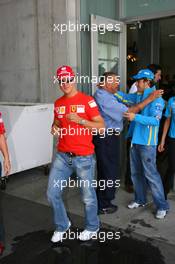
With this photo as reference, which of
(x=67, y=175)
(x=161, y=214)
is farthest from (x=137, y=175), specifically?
(x=67, y=175)

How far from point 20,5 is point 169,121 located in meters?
3.53

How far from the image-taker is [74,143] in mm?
3322

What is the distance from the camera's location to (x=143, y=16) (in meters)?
5.44

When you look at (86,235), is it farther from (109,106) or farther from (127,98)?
(127,98)

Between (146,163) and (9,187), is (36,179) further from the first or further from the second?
(146,163)

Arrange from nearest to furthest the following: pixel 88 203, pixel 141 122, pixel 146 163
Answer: pixel 88 203 → pixel 141 122 → pixel 146 163

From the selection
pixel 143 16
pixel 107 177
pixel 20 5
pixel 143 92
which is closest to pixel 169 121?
pixel 143 92

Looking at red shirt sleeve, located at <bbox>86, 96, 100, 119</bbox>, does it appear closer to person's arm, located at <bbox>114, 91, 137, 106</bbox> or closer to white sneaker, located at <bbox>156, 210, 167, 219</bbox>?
person's arm, located at <bbox>114, 91, 137, 106</bbox>

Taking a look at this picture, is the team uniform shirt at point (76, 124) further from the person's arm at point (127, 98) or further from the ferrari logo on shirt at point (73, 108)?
the person's arm at point (127, 98)

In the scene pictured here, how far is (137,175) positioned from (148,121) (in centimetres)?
84

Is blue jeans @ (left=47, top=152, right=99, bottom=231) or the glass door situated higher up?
the glass door

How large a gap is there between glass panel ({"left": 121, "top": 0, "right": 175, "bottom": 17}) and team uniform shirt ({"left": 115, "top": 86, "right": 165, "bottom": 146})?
1864 millimetres

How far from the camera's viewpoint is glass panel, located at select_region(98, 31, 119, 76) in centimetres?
557

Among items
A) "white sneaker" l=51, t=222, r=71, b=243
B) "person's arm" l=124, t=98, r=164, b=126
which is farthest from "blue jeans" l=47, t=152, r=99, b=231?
"person's arm" l=124, t=98, r=164, b=126
